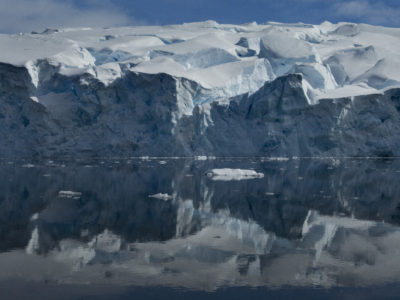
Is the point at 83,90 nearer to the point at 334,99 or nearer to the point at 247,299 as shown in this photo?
the point at 334,99

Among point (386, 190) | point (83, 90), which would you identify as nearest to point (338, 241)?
point (386, 190)

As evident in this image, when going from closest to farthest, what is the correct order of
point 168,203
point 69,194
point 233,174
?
point 168,203 → point 69,194 → point 233,174

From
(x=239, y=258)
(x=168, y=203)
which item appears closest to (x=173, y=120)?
(x=168, y=203)

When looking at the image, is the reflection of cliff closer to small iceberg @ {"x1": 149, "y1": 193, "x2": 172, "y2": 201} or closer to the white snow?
small iceberg @ {"x1": 149, "y1": 193, "x2": 172, "y2": 201}

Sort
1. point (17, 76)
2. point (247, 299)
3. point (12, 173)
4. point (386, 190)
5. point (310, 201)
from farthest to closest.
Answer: point (17, 76) → point (12, 173) → point (386, 190) → point (310, 201) → point (247, 299)

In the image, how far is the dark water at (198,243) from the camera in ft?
20.3

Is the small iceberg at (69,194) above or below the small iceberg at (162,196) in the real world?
below

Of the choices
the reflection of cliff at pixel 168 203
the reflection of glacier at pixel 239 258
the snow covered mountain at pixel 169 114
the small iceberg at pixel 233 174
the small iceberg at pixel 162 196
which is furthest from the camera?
the snow covered mountain at pixel 169 114

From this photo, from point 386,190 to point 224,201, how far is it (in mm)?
6300

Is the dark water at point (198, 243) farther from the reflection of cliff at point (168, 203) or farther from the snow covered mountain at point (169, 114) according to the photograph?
the snow covered mountain at point (169, 114)

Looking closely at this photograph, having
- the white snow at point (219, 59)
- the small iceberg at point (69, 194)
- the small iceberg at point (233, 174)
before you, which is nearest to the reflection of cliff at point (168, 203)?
the small iceberg at point (69, 194)

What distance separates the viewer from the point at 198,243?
343 inches

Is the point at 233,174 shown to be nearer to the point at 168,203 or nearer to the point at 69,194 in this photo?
the point at 168,203

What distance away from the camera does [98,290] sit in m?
5.97
